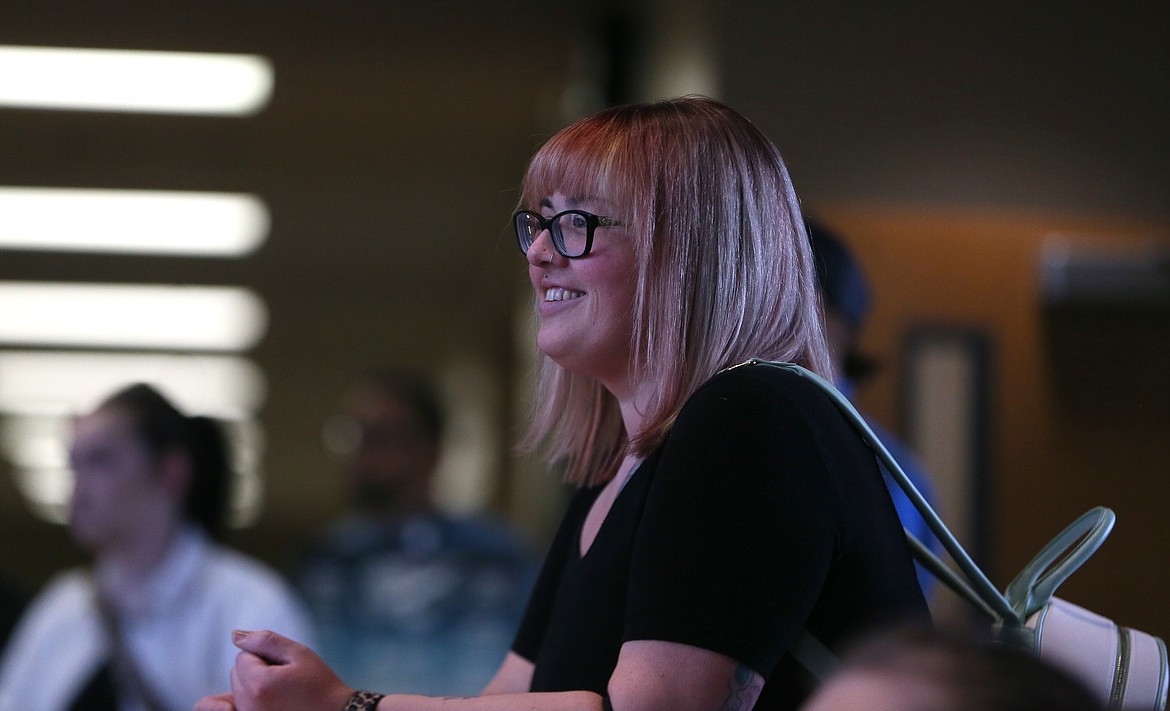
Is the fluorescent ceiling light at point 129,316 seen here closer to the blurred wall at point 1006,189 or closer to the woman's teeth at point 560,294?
the blurred wall at point 1006,189

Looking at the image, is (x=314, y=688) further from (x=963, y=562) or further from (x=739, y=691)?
(x=963, y=562)

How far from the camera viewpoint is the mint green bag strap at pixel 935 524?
100 centimetres

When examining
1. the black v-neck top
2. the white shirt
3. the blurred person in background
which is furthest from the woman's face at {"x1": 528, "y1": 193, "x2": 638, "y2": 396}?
the blurred person in background

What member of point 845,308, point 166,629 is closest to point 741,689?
point 845,308

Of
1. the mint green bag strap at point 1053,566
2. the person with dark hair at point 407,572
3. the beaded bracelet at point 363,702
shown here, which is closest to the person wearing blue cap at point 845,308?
the mint green bag strap at point 1053,566

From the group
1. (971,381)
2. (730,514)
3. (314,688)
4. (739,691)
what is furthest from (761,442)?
(971,381)

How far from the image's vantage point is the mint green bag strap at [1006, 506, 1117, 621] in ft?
3.46

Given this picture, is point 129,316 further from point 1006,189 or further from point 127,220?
point 1006,189

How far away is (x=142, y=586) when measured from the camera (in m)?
2.91

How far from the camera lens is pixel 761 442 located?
3.06 ft

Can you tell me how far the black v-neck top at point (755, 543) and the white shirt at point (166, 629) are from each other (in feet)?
6.36

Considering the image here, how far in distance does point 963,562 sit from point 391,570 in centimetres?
347

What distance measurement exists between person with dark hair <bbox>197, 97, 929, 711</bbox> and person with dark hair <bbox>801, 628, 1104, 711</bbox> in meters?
0.26

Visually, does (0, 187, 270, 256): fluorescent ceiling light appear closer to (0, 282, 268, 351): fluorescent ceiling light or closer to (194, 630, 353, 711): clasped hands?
(0, 282, 268, 351): fluorescent ceiling light
